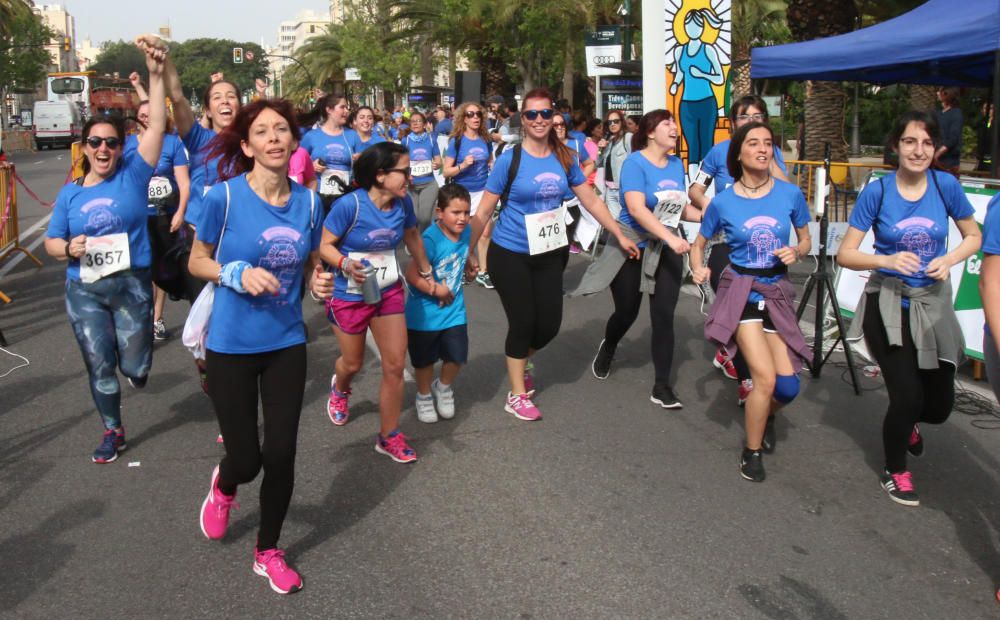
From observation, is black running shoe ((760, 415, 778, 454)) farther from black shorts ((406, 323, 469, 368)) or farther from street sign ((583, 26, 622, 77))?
street sign ((583, 26, 622, 77))

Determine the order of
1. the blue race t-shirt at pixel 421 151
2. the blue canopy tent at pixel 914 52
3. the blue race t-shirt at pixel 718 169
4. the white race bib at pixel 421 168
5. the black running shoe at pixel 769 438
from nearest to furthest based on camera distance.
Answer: the black running shoe at pixel 769 438 → the blue race t-shirt at pixel 718 169 → the blue canopy tent at pixel 914 52 → the white race bib at pixel 421 168 → the blue race t-shirt at pixel 421 151

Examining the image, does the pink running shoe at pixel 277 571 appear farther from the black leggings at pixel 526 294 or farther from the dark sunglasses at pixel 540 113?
the dark sunglasses at pixel 540 113

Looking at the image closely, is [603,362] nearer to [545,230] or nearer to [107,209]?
[545,230]

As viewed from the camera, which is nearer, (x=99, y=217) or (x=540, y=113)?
(x=99, y=217)

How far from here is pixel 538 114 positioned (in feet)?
19.1

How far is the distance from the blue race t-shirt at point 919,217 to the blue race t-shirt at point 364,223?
2.28 m

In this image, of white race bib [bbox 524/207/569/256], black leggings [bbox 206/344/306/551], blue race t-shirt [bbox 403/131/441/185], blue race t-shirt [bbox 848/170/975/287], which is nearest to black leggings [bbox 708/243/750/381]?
white race bib [bbox 524/207/569/256]

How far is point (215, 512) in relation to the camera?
4105 mm

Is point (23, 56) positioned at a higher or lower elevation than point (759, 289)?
higher

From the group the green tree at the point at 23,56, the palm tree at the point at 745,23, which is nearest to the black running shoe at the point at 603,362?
the palm tree at the point at 745,23

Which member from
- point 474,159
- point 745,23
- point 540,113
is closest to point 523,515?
point 540,113

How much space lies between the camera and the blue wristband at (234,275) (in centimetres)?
353

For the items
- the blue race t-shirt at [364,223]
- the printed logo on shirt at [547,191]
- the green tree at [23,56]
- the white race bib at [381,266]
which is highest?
the green tree at [23,56]

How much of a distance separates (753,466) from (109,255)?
3444 millimetres
